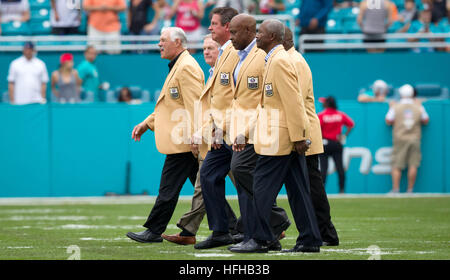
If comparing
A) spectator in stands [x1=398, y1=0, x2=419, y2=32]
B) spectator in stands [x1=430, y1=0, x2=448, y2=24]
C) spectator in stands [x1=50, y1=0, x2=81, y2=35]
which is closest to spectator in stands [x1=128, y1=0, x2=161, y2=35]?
spectator in stands [x1=50, y1=0, x2=81, y2=35]

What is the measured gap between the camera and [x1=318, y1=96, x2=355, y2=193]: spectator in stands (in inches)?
669

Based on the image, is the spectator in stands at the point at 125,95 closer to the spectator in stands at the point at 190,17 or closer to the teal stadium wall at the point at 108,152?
the teal stadium wall at the point at 108,152

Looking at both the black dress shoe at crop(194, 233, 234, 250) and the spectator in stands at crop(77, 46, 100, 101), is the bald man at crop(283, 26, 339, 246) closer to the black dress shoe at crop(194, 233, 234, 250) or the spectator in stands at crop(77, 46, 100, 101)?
the black dress shoe at crop(194, 233, 234, 250)

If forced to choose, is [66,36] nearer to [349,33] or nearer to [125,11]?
[125,11]

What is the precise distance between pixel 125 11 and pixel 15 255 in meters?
13.4

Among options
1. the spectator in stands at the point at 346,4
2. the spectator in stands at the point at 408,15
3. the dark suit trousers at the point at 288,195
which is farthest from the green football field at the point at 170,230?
the spectator in stands at the point at 346,4

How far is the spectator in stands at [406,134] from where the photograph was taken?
18234 mm

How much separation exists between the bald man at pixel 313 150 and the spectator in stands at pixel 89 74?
10513 mm

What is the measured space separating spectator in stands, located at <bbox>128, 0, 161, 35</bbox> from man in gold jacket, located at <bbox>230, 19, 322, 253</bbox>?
12.2 meters

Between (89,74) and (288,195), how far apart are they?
11.4m

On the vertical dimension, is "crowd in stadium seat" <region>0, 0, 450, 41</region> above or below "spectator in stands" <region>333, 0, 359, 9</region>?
below

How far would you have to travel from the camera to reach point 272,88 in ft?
26.9

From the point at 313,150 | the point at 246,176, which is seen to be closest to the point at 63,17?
the point at 313,150

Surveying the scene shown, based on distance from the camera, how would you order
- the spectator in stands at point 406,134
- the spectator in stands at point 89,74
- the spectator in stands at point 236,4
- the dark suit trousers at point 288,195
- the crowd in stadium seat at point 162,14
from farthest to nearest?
the crowd in stadium seat at point 162,14
the spectator in stands at point 236,4
the spectator in stands at point 89,74
the spectator in stands at point 406,134
the dark suit trousers at point 288,195
